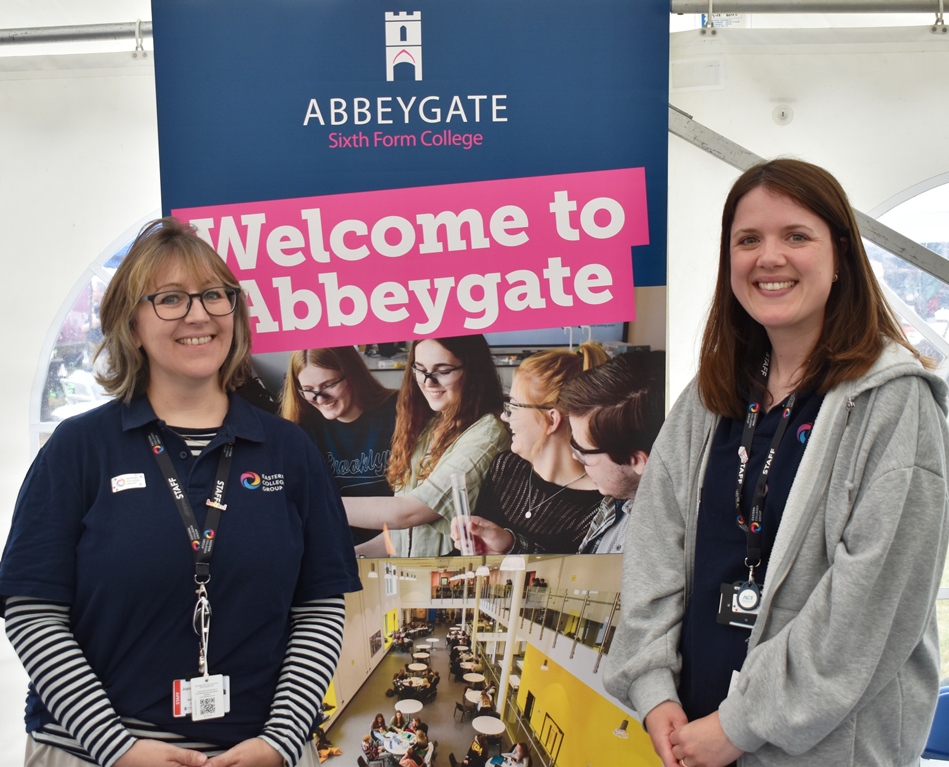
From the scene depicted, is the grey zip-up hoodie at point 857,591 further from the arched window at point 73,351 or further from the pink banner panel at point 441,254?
the arched window at point 73,351

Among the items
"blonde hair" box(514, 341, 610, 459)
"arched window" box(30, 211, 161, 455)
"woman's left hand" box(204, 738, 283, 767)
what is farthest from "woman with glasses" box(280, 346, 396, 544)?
"arched window" box(30, 211, 161, 455)

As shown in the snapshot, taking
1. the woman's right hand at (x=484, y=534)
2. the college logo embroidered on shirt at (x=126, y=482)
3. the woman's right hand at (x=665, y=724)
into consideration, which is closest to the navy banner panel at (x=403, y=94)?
the woman's right hand at (x=484, y=534)

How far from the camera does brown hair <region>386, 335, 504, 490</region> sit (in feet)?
6.55

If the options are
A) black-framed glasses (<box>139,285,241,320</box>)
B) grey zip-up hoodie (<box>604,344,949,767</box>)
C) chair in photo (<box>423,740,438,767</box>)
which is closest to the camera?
grey zip-up hoodie (<box>604,344,949,767</box>)

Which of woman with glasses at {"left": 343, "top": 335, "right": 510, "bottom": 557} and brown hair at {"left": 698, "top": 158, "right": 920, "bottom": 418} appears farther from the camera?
woman with glasses at {"left": 343, "top": 335, "right": 510, "bottom": 557}

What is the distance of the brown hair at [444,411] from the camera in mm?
1995

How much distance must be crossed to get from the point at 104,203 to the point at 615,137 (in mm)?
1577

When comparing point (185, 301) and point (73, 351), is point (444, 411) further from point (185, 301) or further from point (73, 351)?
point (73, 351)

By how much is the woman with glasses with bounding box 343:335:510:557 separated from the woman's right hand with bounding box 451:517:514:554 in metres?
0.02

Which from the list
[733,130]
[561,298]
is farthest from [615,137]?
[733,130]

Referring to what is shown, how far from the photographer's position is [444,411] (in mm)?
2010

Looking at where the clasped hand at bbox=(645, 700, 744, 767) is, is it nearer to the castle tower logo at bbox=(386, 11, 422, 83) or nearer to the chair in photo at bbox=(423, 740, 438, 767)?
the chair in photo at bbox=(423, 740, 438, 767)

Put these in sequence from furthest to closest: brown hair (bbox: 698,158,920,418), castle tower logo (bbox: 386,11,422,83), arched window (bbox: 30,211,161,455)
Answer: arched window (bbox: 30,211,161,455)
castle tower logo (bbox: 386,11,422,83)
brown hair (bbox: 698,158,920,418)

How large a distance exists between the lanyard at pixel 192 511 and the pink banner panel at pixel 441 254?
55cm
